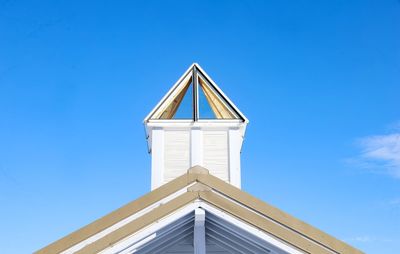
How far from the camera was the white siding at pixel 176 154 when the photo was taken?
10586 mm

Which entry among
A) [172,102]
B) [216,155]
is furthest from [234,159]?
[172,102]

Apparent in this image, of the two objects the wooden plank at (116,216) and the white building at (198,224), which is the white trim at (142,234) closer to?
the white building at (198,224)

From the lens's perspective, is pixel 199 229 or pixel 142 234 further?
pixel 199 229

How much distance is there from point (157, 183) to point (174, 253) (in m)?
4.24

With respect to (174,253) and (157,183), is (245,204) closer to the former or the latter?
(174,253)

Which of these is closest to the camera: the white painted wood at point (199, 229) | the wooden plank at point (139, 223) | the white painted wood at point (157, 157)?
the wooden plank at point (139, 223)

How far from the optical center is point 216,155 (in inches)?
421

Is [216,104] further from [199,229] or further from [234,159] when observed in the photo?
[199,229]

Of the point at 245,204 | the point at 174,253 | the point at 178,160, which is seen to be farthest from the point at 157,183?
the point at 245,204

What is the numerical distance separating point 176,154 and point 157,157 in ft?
1.62

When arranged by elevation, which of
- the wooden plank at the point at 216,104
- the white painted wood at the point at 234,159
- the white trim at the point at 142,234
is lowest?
the white trim at the point at 142,234

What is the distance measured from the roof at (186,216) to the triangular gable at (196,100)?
5.98m

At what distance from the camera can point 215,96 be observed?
37.8 feet

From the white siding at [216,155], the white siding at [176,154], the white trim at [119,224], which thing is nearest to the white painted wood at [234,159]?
the white siding at [216,155]
